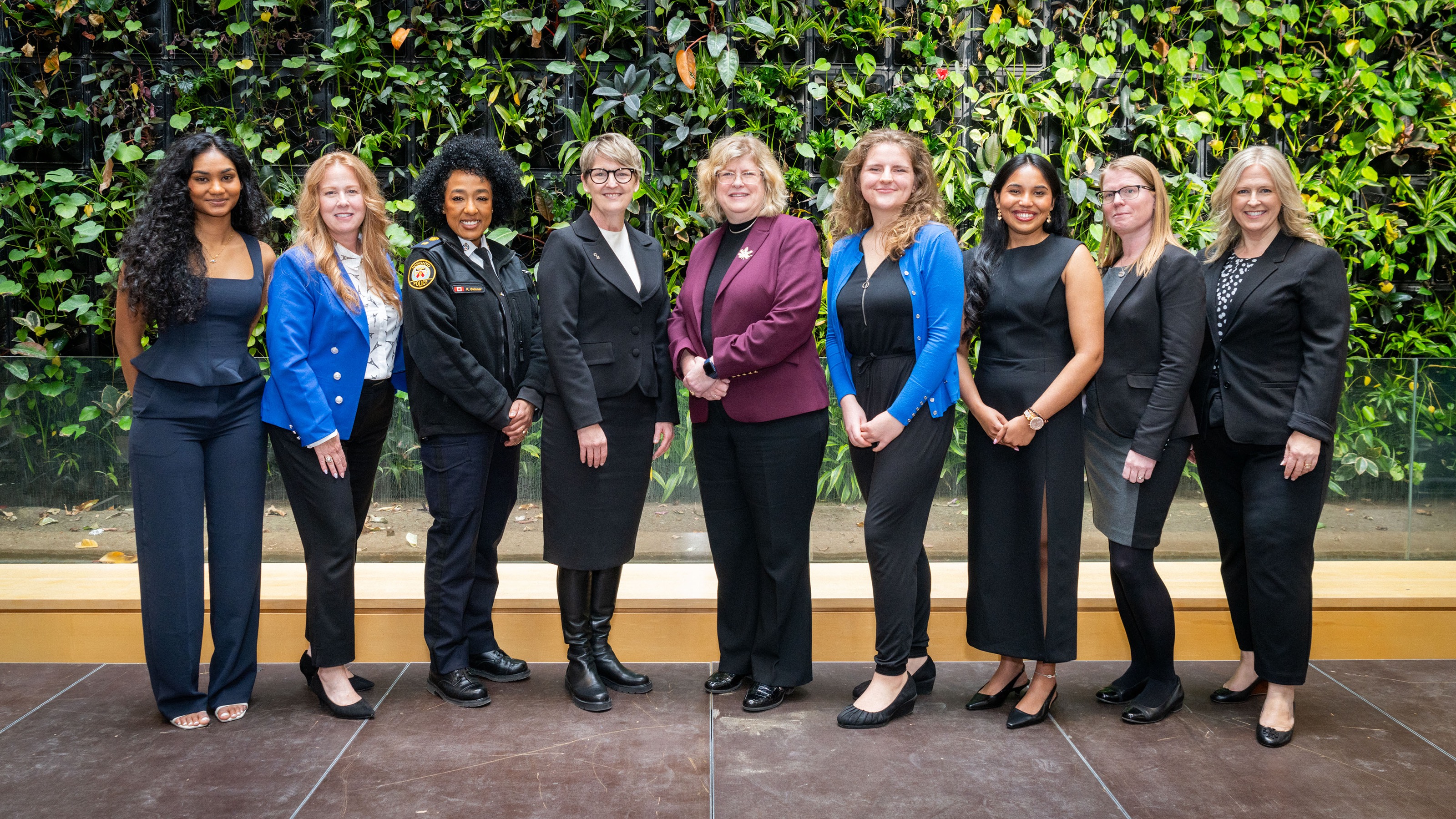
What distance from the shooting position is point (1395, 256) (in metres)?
4.27

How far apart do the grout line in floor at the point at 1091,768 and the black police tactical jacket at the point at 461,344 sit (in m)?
1.65

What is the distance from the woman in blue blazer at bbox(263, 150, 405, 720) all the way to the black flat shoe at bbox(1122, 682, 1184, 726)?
2.03 metres

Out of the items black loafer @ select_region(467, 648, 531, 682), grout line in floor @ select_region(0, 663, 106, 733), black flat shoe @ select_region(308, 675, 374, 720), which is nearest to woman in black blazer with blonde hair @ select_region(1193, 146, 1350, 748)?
black loafer @ select_region(467, 648, 531, 682)

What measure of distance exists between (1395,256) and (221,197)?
447 centimetres

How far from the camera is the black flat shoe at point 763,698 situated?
273cm

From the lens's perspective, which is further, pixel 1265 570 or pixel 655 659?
pixel 655 659

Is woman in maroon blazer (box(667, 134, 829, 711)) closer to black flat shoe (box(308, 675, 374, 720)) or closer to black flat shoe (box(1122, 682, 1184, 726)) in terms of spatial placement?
black flat shoe (box(1122, 682, 1184, 726))

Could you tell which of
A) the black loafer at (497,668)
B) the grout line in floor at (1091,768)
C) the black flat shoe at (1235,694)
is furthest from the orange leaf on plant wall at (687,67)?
the black flat shoe at (1235,694)

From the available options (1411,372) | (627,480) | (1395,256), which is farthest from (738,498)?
(1395,256)

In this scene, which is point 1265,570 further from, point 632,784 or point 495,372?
point 495,372

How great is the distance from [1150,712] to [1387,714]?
670mm

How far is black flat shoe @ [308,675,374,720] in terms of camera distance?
2.69 metres

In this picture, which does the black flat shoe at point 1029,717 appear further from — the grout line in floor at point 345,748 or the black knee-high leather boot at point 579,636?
the grout line in floor at point 345,748

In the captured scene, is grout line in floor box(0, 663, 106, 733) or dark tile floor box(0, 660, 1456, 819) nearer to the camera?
dark tile floor box(0, 660, 1456, 819)
